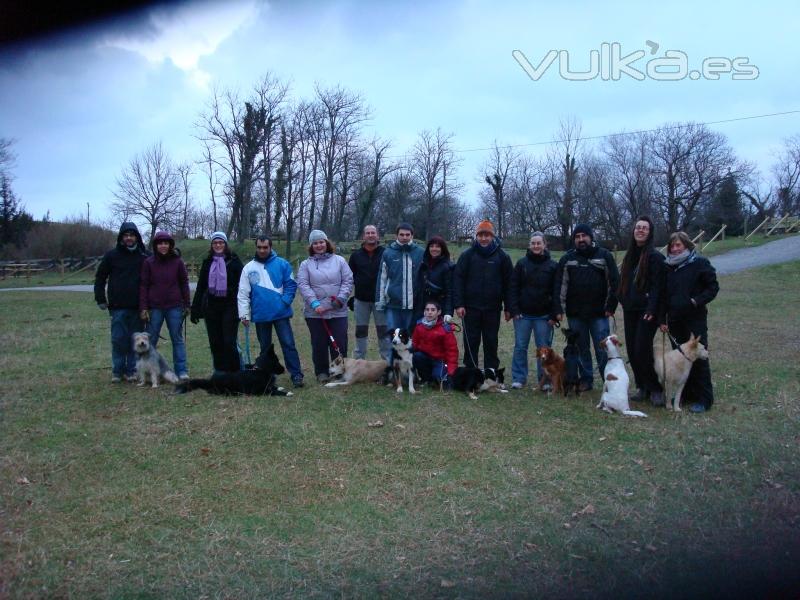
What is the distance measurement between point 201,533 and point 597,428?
3849mm

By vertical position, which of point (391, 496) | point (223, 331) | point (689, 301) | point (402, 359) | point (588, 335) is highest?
point (689, 301)

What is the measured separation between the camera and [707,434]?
574cm

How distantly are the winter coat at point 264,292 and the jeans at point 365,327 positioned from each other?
1.01 m

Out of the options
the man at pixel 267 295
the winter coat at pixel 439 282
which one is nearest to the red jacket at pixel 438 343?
the winter coat at pixel 439 282

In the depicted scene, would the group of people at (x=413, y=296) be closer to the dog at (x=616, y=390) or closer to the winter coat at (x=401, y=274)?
the winter coat at (x=401, y=274)

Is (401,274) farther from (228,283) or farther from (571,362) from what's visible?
(571,362)

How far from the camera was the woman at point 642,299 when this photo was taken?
665 cm

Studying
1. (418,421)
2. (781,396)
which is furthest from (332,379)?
(781,396)

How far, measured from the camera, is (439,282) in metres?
7.46

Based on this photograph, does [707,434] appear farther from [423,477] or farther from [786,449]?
[423,477]

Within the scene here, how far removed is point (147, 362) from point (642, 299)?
5.92 m

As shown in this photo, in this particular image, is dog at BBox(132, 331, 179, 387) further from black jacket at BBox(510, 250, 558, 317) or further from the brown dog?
the brown dog

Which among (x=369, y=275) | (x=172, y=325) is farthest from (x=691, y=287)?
(x=172, y=325)

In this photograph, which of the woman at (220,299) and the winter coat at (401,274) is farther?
the winter coat at (401,274)
